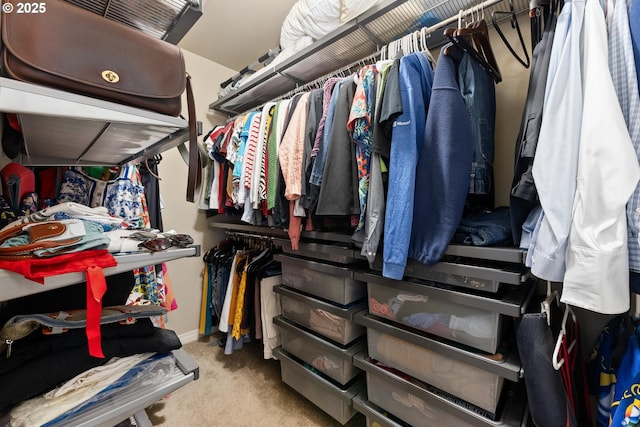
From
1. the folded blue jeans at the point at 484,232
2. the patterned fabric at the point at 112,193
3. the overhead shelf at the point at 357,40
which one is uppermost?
the overhead shelf at the point at 357,40

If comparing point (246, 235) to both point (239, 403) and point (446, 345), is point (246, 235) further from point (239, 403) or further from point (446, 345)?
point (446, 345)

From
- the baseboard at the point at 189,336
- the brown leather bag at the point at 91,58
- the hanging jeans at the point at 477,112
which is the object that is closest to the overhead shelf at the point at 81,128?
the brown leather bag at the point at 91,58

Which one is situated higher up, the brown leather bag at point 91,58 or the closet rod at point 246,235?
the brown leather bag at point 91,58

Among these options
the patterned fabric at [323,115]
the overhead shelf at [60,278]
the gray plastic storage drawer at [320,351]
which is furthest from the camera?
the gray plastic storage drawer at [320,351]

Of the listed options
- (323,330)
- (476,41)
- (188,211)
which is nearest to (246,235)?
(188,211)

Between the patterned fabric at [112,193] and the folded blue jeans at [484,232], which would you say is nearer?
the folded blue jeans at [484,232]

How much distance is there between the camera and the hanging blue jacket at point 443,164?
2.54 feet

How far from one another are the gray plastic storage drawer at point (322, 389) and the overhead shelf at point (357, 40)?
1.65 m

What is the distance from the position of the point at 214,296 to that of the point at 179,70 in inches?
69.9

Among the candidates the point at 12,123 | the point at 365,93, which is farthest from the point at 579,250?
the point at 12,123

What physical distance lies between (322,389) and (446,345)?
720mm

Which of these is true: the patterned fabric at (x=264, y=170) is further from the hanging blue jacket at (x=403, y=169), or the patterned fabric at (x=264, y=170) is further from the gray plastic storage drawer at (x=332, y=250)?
the hanging blue jacket at (x=403, y=169)

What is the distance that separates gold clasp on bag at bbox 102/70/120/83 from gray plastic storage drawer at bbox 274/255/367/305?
3.10 feet

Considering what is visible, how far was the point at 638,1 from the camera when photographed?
1.82 feet
